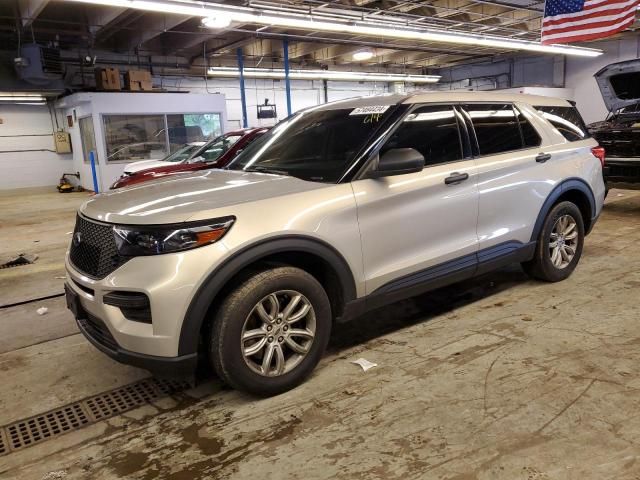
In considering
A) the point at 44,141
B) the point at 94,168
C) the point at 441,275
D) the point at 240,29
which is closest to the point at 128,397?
the point at 441,275

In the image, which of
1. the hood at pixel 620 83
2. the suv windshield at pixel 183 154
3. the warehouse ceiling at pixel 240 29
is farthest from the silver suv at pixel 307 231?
the warehouse ceiling at pixel 240 29

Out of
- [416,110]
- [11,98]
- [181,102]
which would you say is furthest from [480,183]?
[11,98]

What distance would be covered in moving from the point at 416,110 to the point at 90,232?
2.20 metres

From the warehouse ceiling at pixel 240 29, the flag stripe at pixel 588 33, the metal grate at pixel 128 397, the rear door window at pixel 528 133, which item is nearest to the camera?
the metal grate at pixel 128 397

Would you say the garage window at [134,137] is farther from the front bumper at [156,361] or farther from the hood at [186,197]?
the front bumper at [156,361]

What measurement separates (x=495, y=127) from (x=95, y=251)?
2.98 m

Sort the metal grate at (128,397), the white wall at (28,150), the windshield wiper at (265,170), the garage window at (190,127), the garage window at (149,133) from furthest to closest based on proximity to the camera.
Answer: the white wall at (28,150) < the garage window at (190,127) < the garage window at (149,133) < the windshield wiper at (265,170) < the metal grate at (128,397)

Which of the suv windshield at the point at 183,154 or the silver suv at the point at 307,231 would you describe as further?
the suv windshield at the point at 183,154

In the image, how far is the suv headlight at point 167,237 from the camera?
2.39 m

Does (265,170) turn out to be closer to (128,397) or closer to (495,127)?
(128,397)

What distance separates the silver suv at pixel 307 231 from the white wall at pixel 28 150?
16.3 m

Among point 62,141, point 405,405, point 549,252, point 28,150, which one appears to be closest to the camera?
point 405,405

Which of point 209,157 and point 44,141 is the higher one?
point 44,141

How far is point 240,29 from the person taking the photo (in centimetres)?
1283
